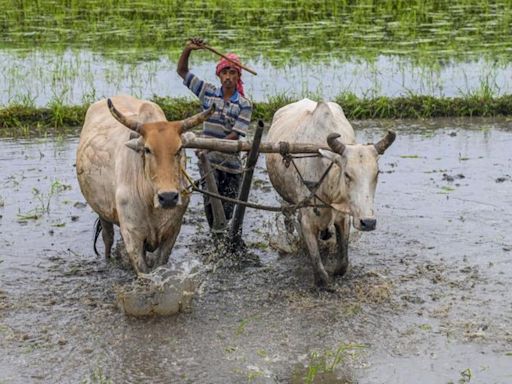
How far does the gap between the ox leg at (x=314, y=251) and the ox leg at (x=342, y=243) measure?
17 centimetres

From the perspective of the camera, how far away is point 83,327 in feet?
19.8

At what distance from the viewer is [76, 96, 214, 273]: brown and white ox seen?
5793 mm

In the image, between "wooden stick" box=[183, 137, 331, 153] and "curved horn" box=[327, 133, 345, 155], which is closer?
"curved horn" box=[327, 133, 345, 155]

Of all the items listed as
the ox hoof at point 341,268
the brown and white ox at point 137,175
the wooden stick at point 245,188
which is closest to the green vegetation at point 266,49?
the wooden stick at point 245,188

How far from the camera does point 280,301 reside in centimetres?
648

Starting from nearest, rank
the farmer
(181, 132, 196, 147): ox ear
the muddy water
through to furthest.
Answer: the muddy water, (181, 132, 196, 147): ox ear, the farmer

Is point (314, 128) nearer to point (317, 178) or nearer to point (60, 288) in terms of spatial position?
point (317, 178)

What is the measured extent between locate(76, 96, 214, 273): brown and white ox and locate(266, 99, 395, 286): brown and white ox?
888 mm

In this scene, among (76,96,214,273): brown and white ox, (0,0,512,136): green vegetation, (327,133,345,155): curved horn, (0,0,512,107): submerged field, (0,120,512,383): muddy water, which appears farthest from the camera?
(0,0,512,107): submerged field

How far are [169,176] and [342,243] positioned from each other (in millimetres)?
1601

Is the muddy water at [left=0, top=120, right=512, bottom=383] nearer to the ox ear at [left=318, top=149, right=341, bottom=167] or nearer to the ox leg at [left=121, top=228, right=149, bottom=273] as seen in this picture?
the ox leg at [left=121, top=228, right=149, bottom=273]

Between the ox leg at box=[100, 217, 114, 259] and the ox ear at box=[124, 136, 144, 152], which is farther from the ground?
the ox ear at box=[124, 136, 144, 152]

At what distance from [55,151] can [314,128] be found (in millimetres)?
4381

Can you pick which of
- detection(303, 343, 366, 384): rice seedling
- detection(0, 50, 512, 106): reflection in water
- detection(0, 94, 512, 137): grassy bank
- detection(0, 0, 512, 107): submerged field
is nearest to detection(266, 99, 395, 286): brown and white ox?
detection(303, 343, 366, 384): rice seedling
